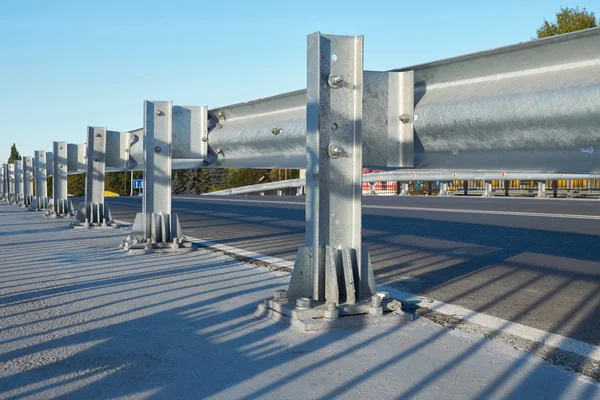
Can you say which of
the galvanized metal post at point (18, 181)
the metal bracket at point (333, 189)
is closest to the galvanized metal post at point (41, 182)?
the galvanized metal post at point (18, 181)

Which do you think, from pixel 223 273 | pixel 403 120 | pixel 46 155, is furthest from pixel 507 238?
pixel 46 155

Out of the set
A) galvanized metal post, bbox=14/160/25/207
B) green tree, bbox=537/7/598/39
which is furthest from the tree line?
galvanized metal post, bbox=14/160/25/207

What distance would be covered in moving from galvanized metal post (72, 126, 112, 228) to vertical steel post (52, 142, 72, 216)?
4452mm

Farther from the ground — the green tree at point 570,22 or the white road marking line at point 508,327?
the green tree at point 570,22

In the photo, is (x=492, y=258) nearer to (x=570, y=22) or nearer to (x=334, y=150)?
(x=334, y=150)

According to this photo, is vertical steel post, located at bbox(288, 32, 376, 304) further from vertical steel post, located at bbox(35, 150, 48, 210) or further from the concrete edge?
vertical steel post, located at bbox(35, 150, 48, 210)

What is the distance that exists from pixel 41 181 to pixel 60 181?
677cm

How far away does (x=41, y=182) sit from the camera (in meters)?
25.0

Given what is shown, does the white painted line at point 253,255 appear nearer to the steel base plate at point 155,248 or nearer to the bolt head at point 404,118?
the steel base plate at point 155,248

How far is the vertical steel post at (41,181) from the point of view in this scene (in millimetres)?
24448

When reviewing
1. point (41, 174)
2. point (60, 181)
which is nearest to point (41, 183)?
point (41, 174)

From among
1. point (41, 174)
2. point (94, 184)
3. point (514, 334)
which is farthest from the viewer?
point (41, 174)

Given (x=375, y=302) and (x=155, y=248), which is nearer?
(x=375, y=302)

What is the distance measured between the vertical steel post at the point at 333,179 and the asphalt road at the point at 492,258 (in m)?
1.36
